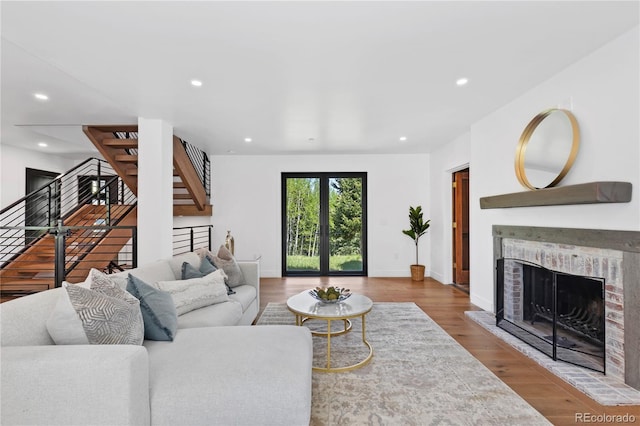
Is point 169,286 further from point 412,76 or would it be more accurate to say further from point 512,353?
point 512,353

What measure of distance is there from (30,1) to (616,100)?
3.96 meters

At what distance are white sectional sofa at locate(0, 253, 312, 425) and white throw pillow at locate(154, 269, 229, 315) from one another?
0.62 m

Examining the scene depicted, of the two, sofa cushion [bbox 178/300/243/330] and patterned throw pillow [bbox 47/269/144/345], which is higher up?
patterned throw pillow [bbox 47/269/144/345]

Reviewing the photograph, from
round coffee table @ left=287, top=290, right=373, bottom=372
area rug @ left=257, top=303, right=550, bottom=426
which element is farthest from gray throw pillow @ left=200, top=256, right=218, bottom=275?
area rug @ left=257, top=303, right=550, bottom=426

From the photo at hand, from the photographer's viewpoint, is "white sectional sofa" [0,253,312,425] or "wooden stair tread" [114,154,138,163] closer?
"white sectional sofa" [0,253,312,425]

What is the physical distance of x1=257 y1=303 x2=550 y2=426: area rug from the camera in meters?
1.84

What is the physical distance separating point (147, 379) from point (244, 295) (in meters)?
1.81

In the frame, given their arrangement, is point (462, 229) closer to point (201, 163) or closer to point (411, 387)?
point (411, 387)

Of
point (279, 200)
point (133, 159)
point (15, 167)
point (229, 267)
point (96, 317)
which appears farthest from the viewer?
point (279, 200)

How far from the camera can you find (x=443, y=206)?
18.1 feet

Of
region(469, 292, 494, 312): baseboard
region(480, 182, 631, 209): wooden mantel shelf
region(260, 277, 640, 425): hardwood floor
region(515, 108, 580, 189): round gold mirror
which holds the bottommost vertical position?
region(260, 277, 640, 425): hardwood floor

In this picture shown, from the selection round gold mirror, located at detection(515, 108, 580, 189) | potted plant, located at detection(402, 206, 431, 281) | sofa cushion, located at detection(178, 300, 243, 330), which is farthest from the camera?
potted plant, located at detection(402, 206, 431, 281)

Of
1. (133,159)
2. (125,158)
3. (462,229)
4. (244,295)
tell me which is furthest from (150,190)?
(462,229)

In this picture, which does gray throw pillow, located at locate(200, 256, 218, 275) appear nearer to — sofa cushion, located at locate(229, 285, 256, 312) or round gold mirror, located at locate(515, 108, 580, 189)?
sofa cushion, located at locate(229, 285, 256, 312)
